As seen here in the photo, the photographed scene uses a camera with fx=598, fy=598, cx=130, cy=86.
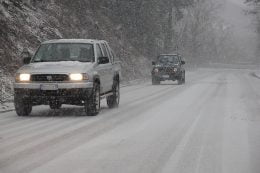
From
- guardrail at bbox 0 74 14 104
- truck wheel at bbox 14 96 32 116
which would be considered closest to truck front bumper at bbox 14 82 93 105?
truck wheel at bbox 14 96 32 116

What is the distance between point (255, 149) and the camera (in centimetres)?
920

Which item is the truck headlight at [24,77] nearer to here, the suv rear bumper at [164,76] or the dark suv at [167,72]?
the dark suv at [167,72]

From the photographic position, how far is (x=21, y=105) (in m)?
14.3

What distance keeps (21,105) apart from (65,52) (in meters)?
2.03

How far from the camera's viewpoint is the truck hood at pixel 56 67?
14188 mm

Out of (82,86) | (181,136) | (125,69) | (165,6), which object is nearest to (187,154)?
(181,136)

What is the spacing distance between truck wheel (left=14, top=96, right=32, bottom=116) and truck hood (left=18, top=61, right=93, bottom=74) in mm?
691

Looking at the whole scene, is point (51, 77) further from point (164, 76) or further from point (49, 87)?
point (164, 76)

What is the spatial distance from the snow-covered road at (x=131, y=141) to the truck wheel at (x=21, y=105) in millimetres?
230

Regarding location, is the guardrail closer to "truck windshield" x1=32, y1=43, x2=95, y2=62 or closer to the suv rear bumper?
"truck windshield" x1=32, y1=43, x2=95, y2=62

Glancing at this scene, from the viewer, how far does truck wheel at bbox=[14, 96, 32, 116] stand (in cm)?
1423

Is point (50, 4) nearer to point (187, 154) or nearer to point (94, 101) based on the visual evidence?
A: point (94, 101)

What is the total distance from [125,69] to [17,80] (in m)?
27.5

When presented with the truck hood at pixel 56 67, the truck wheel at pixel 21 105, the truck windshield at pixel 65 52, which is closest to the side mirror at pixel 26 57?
the truck windshield at pixel 65 52
